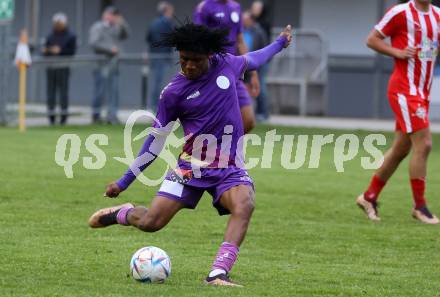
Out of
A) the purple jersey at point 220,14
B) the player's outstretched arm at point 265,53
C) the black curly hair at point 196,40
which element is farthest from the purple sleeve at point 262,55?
the purple jersey at point 220,14

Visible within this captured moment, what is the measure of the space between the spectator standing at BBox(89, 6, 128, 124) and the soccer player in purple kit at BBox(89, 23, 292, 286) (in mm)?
14877

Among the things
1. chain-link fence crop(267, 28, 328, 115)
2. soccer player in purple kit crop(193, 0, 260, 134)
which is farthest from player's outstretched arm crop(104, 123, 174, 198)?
chain-link fence crop(267, 28, 328, 115)

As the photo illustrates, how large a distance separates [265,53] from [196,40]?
0.93 metres

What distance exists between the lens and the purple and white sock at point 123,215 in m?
7.86

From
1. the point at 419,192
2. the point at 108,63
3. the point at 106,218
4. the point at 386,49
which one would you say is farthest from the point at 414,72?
the point at 108,63

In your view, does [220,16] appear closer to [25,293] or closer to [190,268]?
[190,268]

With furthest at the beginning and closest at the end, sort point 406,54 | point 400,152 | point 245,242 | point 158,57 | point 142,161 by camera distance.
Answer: point 158,57 < point 400,152 < point 406,54 < point 245,242 < point 142,161

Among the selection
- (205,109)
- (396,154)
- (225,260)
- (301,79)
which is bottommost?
(301,79)

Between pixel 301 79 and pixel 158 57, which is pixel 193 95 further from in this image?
pixel 301 79

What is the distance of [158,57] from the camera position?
76.8 ft

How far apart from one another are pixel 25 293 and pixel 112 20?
1622cm

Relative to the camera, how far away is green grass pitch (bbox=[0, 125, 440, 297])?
7.29 m

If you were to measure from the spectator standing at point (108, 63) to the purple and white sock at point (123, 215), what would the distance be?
14658 mm

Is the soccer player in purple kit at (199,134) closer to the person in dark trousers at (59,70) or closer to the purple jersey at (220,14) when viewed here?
the purple jersey at (220,14)
